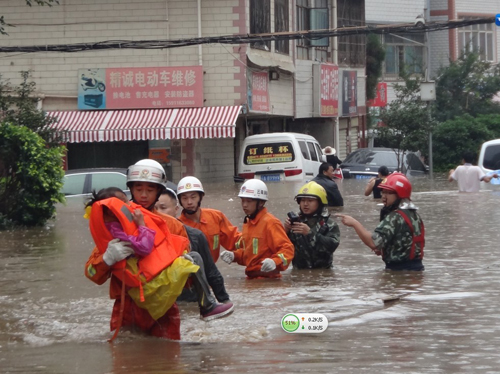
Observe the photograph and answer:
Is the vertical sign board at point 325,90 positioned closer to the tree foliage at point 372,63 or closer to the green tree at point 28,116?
the tree foliage at point 372,63

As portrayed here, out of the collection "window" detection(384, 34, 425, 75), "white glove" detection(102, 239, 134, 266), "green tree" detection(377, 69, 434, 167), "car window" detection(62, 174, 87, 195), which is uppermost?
"window" detection(384, 34, 425, 75)

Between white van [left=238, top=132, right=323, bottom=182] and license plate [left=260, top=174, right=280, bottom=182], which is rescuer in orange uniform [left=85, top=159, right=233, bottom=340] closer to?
white van [left=238, top=132, right=323, bottom=182]

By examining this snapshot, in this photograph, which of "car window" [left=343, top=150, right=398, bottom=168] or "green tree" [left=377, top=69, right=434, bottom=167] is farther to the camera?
"green tree" [left=377, top=69, right=434, bottom=167]

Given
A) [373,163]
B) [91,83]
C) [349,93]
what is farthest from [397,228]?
[349,93]

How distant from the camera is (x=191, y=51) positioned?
29.9 metres

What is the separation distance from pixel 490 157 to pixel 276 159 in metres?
5.61

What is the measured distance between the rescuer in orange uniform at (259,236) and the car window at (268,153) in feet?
55.5

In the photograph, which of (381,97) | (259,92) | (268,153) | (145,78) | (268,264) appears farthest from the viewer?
(381,97)

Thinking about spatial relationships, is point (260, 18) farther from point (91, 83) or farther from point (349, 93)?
point (349, 93)

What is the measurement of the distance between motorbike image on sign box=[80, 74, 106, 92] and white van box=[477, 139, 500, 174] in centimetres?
1145

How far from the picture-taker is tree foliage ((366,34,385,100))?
152ft

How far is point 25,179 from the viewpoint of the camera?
17688 mm

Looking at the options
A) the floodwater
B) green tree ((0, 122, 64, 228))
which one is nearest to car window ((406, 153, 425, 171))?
green tree ((0, 122, 64, 228))

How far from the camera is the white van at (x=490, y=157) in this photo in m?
24.2
